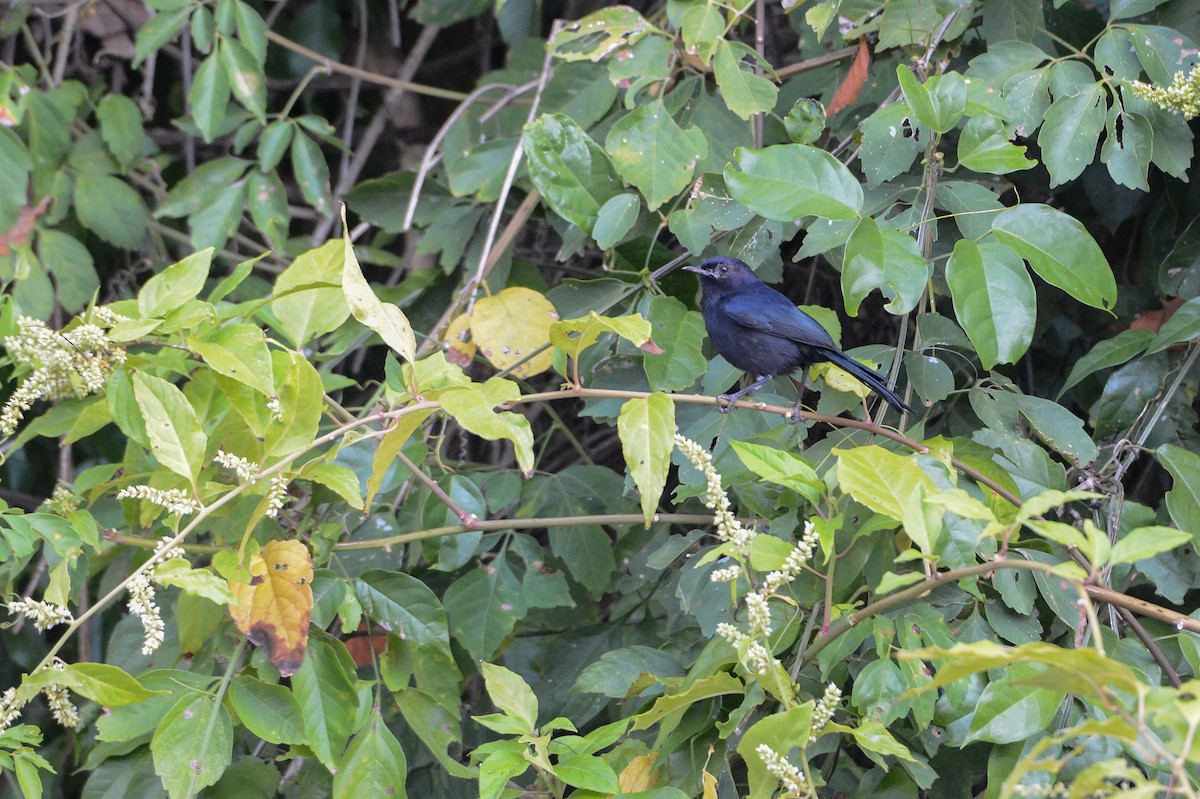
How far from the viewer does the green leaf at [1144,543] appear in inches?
47.0

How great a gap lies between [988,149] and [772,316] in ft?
4.09

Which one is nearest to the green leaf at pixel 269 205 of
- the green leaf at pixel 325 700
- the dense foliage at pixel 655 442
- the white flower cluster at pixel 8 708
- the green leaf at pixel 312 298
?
the dense foliage at pixel 655 442

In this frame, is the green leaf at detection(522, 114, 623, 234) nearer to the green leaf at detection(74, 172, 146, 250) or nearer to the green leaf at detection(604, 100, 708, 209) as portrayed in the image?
the green leaf at detection(604, 100, 708, 209)

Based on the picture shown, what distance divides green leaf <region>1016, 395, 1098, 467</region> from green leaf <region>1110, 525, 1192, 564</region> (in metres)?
0.99

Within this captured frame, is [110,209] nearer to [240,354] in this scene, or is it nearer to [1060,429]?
[240,354]

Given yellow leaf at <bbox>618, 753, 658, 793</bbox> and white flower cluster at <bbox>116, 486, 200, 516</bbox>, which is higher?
white flower cluster at <bbox>116, 486, 200, 516</bbox>

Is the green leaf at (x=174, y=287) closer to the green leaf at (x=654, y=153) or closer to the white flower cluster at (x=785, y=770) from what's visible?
the green leaf at (x=654, y=153)

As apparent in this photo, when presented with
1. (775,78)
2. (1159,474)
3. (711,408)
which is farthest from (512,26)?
(1159,474)

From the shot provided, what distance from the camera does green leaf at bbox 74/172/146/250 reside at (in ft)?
12.1

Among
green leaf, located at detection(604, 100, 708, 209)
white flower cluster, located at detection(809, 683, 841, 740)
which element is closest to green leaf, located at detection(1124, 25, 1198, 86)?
green leaf, located at detection(604, 100, 708, 209)

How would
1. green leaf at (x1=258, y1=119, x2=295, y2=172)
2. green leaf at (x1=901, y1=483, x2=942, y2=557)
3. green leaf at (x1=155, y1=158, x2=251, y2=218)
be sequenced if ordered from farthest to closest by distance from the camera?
green leaf at (x1=155, y1=158, x2=251, y2=218)
green leaf at (x1=258, y1=119, x2=295, y2=172)
green leaf at (x1=901, y1=483, x2=942, y2=557)

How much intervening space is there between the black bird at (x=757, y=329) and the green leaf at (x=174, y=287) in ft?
3.97

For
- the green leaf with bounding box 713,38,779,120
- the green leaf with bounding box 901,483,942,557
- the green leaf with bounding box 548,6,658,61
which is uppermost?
the green leaf with bounding box 548,6,658,61

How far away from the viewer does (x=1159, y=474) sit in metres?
3.10
